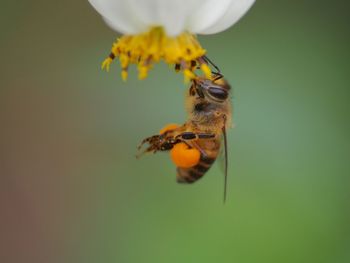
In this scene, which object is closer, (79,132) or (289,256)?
(289,256)

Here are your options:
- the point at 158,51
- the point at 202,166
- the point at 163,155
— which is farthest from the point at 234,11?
the point at 163,155

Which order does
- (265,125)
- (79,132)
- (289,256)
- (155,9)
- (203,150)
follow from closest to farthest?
(155,9)
(203,150)
(289,256)
(265,125)
(79,132)

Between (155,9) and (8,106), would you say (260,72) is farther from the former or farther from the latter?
(155,9)

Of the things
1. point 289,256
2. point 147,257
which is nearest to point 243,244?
point 289,256

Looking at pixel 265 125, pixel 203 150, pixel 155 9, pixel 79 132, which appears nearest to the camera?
pixel 155 9

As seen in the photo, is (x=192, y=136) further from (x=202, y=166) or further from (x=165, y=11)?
(x=165, y=11)

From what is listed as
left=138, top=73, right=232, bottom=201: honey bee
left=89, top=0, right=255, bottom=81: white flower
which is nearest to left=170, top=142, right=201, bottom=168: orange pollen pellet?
left=138, top=73, right=232, bottom=201: honey bee
